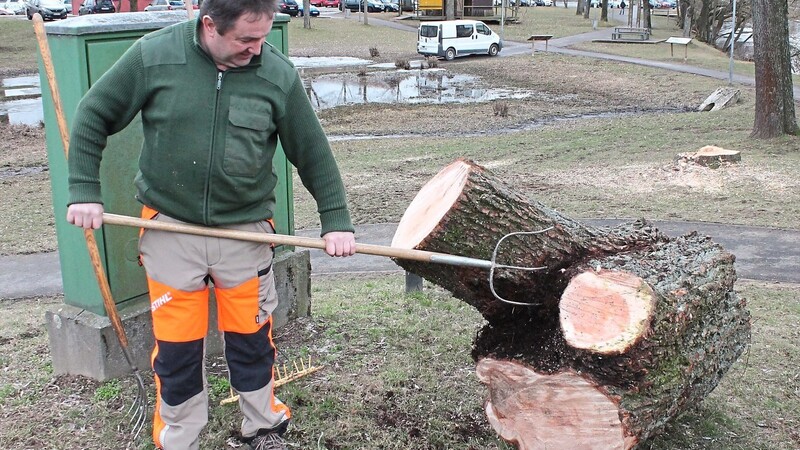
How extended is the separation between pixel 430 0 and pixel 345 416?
143 feet

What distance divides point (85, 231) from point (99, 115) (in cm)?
75

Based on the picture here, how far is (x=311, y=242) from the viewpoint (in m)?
3.10

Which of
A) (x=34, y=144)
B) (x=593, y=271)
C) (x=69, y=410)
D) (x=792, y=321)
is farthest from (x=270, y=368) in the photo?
(x=34, y=144)

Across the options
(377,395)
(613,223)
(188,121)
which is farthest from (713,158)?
(188,121)

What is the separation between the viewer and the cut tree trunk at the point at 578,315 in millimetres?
2918

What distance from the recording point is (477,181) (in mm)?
3180

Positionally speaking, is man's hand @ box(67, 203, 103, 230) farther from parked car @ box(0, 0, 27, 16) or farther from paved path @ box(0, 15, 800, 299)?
parked car @ box(0, 0, 27, 16)

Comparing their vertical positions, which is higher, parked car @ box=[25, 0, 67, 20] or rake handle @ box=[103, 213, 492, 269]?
parked car @ box=[25, 0, 67, 20]

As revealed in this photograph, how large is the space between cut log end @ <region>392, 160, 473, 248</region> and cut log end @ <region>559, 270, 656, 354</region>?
568mm

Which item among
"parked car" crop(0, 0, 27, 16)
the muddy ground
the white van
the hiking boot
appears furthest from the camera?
"parked car" crop(0, 0, 27, 16)

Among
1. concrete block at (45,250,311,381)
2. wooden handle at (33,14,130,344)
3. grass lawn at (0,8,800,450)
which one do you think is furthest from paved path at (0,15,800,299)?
wooden handle at (33,14,130,344)

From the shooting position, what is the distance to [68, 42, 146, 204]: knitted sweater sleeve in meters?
2.83

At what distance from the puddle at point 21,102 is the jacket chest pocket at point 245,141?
545 inches

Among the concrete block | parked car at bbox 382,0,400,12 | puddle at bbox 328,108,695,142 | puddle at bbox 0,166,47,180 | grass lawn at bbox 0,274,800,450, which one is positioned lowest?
puddle at bbox 0,166,47,180
